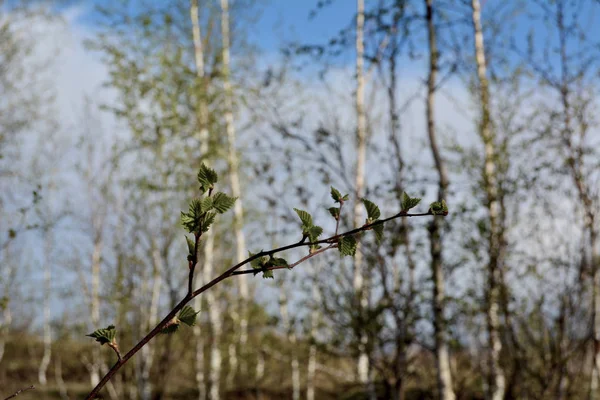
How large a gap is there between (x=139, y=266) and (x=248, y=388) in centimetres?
617

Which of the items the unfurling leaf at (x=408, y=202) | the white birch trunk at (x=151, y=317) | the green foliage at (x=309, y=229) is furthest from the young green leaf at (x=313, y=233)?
the white birch trunk at (x=151, y=317)

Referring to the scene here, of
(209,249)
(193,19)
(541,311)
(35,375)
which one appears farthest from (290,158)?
(35,375)

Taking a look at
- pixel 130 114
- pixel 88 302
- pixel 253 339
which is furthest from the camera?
pixel 253 339

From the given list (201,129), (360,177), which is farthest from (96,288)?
(360,177)

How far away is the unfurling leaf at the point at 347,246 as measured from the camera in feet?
4.43

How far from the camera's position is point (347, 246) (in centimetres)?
136

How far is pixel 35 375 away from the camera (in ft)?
62.3

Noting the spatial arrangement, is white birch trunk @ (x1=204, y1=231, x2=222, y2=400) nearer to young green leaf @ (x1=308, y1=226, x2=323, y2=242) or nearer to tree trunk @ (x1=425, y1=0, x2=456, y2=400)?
tree trunk @ (x1=425, y1=0, x2=456, y2=400)

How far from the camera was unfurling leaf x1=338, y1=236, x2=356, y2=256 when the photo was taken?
4.43 ft

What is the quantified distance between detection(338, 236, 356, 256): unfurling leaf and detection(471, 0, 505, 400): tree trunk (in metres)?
5.16

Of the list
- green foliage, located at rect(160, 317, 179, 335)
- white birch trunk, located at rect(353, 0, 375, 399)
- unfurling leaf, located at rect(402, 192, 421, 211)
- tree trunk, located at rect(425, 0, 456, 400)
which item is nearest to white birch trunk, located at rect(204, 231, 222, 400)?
white birch trunk, located at rect(353, 0, 375, 399)

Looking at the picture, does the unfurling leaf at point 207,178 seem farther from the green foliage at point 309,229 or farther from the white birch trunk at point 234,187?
the white birch trunk at point 234,187

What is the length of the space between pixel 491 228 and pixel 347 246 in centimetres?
548

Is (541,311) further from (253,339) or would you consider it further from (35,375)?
(35,375)
